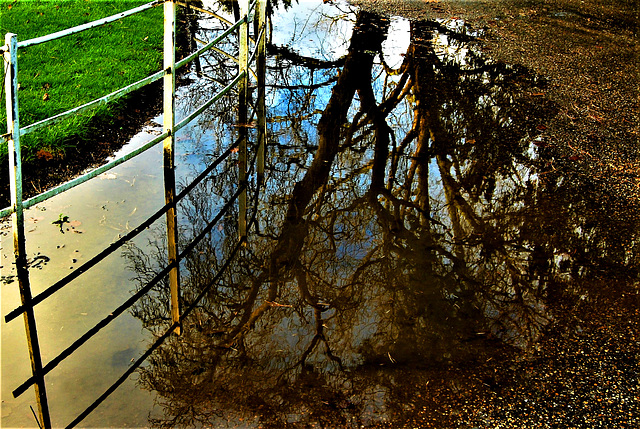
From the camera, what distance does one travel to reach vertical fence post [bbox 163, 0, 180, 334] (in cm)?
401

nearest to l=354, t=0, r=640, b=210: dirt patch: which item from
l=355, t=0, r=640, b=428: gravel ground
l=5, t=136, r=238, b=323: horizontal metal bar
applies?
l=355, t=0, r=640, b=428: gravel ground

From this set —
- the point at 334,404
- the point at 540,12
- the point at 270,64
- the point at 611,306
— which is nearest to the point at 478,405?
the point at 334,404

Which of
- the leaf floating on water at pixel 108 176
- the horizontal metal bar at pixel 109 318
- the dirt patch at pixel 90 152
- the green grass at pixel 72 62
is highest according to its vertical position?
the green grass at pixel 72 62

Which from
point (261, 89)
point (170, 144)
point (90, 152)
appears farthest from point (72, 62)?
point (170, 144)

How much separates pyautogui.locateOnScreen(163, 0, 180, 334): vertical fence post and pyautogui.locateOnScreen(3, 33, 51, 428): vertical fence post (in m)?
0.84

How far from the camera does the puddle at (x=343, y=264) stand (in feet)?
10.3

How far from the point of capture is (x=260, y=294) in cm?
384

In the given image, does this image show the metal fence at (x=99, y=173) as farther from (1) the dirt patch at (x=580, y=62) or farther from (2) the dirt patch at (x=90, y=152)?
(1) the dirt patch at (x=580, y=62)

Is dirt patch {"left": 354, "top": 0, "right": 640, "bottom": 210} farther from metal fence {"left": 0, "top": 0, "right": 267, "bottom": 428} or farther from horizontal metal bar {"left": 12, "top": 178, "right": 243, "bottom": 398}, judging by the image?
horizontal metal bar {"left": 12, "top": 178, "right": 243, "bottom": 398}

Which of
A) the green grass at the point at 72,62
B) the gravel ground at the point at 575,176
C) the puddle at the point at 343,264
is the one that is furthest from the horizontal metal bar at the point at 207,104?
the gravel ground at the point at 575,176

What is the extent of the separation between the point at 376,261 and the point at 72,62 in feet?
16.2

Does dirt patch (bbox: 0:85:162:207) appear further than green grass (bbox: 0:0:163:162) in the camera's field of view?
No

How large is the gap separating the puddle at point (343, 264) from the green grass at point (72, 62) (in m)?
0.78

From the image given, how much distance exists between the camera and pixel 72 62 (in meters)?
7.06
